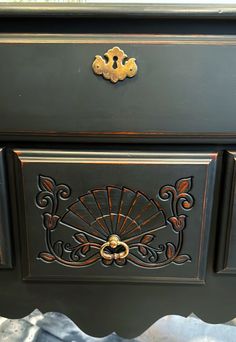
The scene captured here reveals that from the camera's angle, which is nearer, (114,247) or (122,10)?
(122,10)

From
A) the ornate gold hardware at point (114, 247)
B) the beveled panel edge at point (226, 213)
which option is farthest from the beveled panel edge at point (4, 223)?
the beveled panel edge at point (226, 213)

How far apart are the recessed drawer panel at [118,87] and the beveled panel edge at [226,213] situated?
0.04 metres

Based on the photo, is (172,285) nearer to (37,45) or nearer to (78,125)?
(78,125)

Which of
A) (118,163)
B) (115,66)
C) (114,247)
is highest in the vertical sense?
(115,66)

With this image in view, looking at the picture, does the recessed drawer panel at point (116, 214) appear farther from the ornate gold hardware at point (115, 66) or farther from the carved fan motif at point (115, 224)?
the ornate gold hardware at point (115, 66)

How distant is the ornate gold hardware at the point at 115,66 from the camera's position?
517 mm

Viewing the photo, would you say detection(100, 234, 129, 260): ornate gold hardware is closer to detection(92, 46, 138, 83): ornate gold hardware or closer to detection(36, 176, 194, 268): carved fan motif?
detection(36, 176, 194, 268): carved fan motif

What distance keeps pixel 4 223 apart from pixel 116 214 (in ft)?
0.55

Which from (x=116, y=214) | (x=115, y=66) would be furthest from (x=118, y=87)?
(x=116, y=214)

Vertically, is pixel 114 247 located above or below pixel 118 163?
below

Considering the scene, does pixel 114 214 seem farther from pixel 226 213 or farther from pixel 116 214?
pixel 226 213

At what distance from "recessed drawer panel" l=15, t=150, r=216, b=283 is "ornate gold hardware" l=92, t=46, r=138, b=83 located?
104 millimetres

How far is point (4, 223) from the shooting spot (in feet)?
1.99

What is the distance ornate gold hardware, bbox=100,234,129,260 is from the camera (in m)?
0.60
